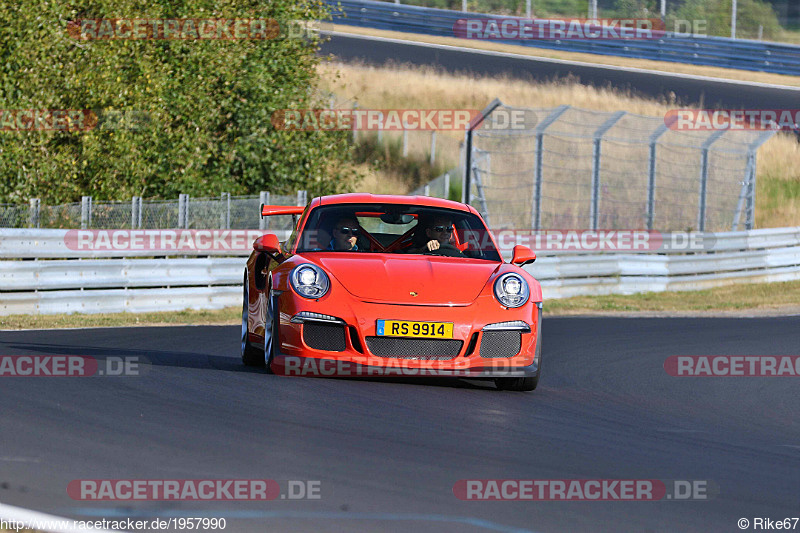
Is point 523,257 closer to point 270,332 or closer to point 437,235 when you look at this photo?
point 437,235

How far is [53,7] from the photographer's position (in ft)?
69.8

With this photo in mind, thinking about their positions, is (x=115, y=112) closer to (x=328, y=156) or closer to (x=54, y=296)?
(x=328, y=156)

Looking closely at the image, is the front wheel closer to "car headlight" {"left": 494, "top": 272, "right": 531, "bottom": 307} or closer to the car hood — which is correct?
the car hood

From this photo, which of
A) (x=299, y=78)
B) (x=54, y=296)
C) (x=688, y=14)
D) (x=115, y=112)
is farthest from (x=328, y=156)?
(x=688, y=14)

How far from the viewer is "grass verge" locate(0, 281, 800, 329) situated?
14469mm

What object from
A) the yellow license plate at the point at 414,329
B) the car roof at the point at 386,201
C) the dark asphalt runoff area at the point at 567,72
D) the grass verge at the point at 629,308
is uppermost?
the dark asphalt runoff area at the point at 567,72

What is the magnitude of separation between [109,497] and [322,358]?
10.6ft

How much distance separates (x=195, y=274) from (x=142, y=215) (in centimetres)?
152

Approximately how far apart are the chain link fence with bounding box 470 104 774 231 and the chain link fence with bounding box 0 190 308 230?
4.13 meters

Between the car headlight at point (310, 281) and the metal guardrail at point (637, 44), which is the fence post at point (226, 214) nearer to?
the car headlight at point (310, 281)

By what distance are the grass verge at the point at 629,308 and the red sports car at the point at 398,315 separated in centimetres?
611

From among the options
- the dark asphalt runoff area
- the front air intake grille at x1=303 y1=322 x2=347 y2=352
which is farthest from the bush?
the front air intake grille at x1=303 y1=322 x2=347 y2=352

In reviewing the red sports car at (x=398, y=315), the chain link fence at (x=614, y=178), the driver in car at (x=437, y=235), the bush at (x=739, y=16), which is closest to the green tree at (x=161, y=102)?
the chain link fence at (x=614, y=178)

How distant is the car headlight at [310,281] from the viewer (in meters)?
8.00
